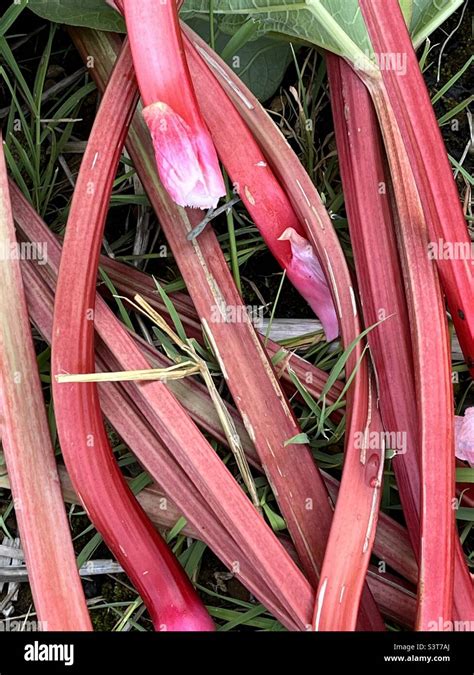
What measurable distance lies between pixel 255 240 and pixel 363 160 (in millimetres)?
281

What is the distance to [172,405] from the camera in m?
A: 1.32

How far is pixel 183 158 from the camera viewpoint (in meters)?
1.23

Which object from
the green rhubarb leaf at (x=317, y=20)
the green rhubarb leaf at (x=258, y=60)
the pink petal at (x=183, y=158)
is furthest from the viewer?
the green rhubarb leaf at (x=258, y=60)

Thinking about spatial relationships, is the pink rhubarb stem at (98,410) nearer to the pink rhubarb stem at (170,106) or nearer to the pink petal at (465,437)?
the pink rhubarb stem at (170,106)

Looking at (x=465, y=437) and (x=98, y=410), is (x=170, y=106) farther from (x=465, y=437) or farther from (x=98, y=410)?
(x=465, y=437)

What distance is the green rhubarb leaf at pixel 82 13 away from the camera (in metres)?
1.40

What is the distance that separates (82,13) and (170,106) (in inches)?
13.3

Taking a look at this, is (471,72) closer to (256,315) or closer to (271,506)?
(256,315)

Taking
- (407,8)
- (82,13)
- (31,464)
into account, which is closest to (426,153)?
(407,8)

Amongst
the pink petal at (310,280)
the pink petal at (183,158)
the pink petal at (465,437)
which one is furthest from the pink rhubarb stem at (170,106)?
the pink petal at (465,437)

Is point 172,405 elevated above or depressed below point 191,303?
below

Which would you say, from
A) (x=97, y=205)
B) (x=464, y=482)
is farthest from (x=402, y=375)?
(x=97, y=205)

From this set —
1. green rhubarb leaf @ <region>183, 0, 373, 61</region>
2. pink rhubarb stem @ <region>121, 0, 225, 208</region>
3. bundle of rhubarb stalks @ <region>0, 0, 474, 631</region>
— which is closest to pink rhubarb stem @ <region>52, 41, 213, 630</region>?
bundle of rhubarb stalks @ <region>0, 0, 474, 631</region>

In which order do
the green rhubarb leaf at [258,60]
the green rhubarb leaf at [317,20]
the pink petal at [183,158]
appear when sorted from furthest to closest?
the green rhubarb leaf at [258,60] → the green rhubarb leaf at [317,20] → the pink petal at [183,158]
